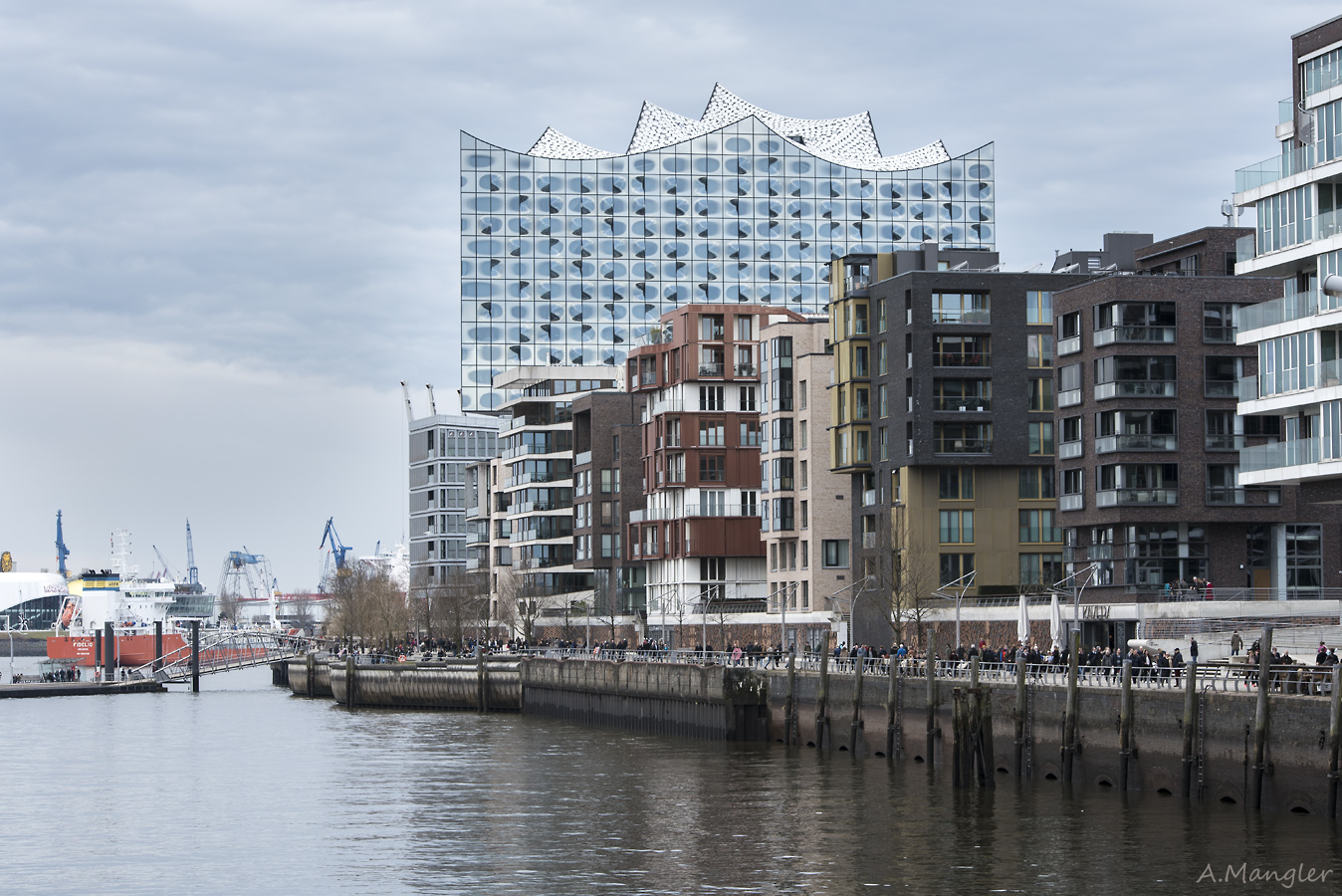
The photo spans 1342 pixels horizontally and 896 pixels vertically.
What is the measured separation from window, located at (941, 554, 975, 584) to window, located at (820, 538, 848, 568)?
1158cm

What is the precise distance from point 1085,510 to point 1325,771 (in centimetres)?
5025

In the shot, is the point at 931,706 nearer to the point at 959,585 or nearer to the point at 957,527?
the point at 959,585

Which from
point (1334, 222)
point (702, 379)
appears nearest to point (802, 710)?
point (1334, 222)

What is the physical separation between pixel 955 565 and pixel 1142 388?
58.7 feet

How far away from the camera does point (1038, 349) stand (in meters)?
106

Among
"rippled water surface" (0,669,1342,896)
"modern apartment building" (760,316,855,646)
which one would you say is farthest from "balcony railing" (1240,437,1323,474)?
"modern apartment building" (760,316,855,646)

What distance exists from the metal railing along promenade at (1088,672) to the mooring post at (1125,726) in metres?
0.70

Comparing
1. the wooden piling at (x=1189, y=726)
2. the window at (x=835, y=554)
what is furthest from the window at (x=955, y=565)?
the wooden piling at (x=1189, y=726)

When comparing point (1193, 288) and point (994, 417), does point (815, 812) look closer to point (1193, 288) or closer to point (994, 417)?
point (1193, 288)

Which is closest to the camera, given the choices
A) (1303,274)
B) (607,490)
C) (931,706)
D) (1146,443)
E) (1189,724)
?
(1189,724)

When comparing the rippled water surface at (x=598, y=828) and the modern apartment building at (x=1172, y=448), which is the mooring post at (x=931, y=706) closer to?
the rippled water surface at (x=598, y=828)

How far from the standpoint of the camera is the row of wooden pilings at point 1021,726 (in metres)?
45.3

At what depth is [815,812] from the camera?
5422 centimetres

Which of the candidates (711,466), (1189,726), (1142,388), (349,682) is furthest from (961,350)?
(1189,726)
